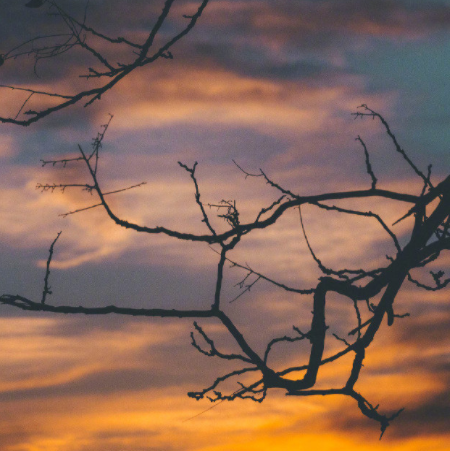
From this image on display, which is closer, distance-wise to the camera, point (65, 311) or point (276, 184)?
point (65, 311)

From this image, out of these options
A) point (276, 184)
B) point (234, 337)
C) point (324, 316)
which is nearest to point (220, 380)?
point (234, 337)

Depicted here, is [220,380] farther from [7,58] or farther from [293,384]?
[7,58]

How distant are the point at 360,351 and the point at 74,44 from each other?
2.93 meters

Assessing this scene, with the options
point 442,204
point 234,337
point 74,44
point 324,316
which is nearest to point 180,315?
point 234,337

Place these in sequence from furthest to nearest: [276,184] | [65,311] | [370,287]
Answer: [276,184], [370,287], [65,311]

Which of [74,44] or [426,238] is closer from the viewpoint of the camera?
[74,44]

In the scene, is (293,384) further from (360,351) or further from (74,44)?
(74,44)

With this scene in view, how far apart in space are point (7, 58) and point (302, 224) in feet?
8.06

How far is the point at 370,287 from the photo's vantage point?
16.3 feet

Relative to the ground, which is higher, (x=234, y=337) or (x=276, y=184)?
(x=276, y=184)

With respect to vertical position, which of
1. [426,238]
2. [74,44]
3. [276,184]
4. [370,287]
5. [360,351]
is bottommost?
[360,351]

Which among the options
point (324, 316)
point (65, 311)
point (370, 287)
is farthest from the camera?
point (370, 287)

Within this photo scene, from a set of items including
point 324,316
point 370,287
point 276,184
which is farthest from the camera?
point 276,184

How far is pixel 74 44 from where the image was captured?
4469mm
